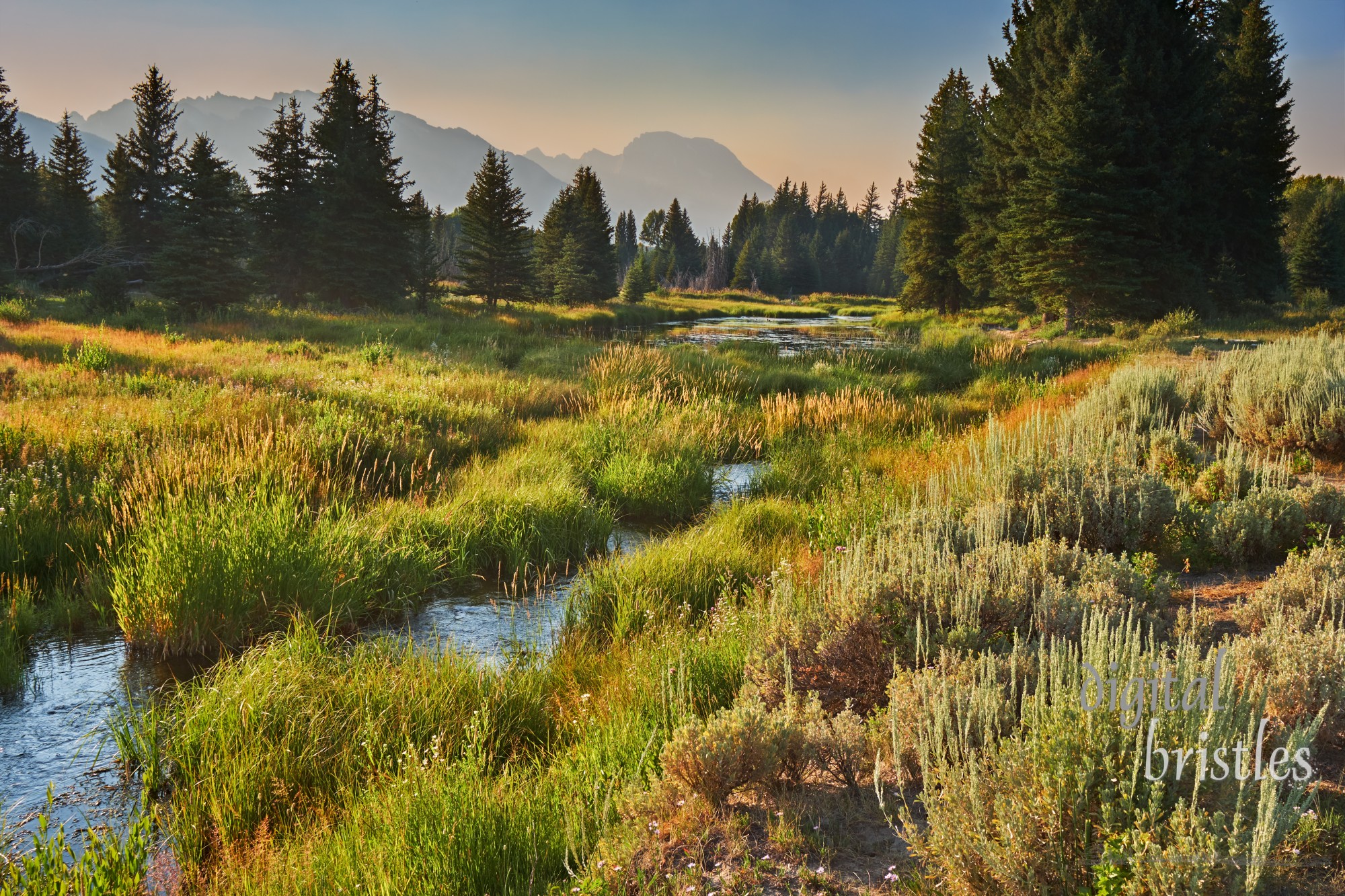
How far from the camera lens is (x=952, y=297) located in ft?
131

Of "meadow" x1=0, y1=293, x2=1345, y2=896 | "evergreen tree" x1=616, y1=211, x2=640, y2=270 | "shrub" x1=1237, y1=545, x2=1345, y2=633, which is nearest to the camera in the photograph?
"meadow" x1=0, y1=293, x2=1345, y2=896

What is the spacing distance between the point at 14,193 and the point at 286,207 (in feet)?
38.4

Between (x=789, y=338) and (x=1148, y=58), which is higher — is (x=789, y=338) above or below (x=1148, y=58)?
below

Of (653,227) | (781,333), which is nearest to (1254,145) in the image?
(781,333)

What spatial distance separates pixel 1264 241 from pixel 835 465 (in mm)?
32593

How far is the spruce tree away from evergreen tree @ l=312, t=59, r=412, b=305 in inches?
977

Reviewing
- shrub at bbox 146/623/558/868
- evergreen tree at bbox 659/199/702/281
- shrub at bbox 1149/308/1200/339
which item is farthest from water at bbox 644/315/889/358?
evergreen tree at bbox 659/199/702/281

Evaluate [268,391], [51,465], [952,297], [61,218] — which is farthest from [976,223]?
[61,218]

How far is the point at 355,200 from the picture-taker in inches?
1287

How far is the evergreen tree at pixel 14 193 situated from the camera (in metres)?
32.3

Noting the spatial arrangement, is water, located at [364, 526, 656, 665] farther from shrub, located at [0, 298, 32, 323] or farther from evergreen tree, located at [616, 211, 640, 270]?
evergreen tree, located at [616, 211, 640, 270]

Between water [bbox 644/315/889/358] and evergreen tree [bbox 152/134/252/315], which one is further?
water [bbox 644/315/889/358]

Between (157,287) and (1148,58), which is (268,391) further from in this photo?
(1148,58)

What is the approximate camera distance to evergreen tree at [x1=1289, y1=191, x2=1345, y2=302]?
41.3m
